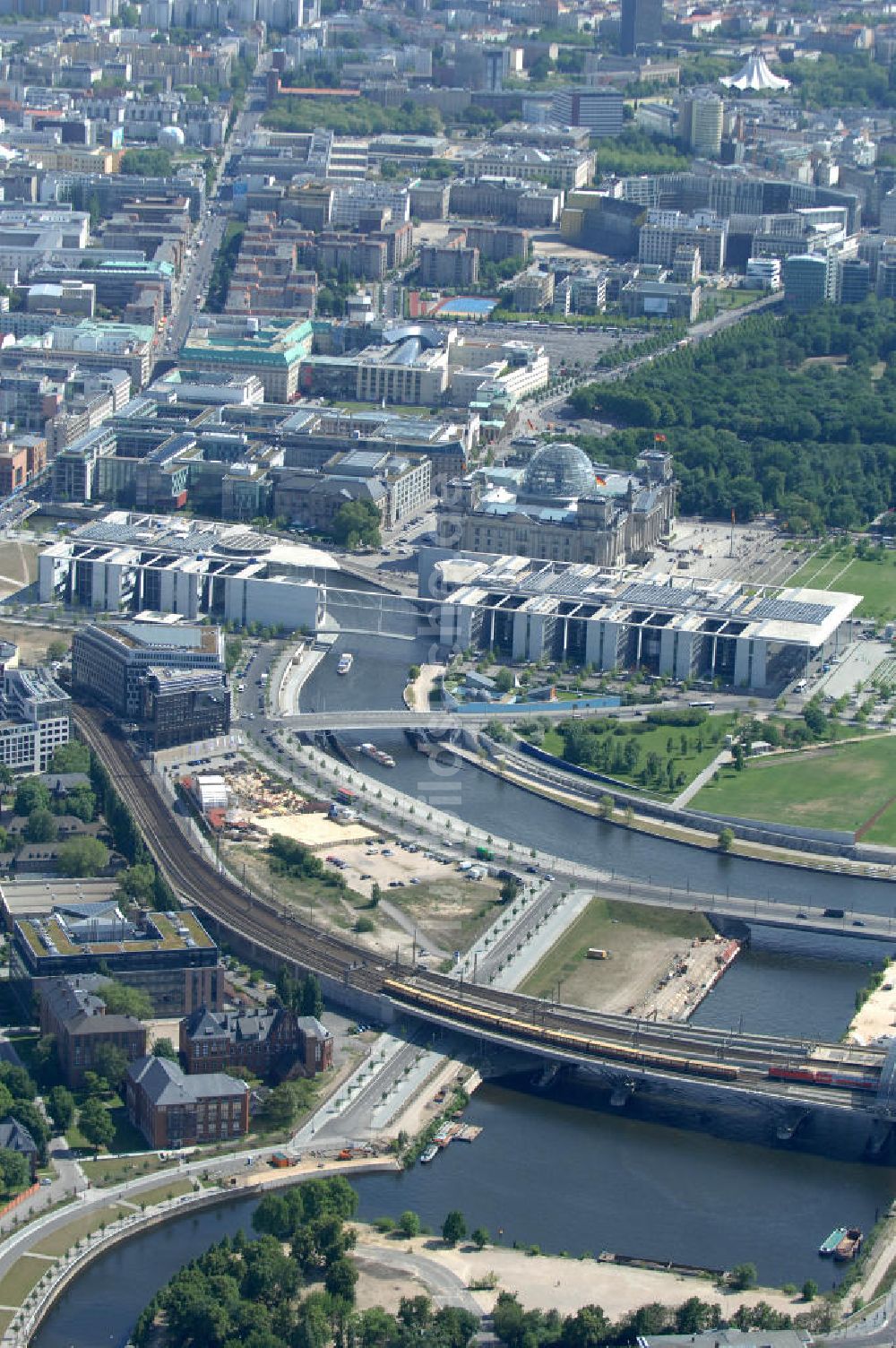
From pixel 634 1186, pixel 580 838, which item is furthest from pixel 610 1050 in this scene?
pixel 580 838

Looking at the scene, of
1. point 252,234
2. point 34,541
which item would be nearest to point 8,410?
point 34,541

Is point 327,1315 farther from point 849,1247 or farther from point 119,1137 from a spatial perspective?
point 849,1247

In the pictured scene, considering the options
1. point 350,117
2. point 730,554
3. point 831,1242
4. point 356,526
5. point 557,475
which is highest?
point 350,117

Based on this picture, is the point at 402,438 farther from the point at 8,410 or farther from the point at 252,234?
the point at 252,234

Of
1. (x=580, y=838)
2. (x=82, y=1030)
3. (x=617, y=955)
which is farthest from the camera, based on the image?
(x=580, y=838)

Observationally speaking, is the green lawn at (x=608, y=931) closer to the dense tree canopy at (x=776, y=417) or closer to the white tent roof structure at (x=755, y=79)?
the dense tree canopy at (x=776, y=417)

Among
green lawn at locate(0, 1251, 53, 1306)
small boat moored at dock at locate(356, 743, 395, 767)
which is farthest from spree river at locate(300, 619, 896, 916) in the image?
green lawn at locate(0, 1251, 53, 1306)

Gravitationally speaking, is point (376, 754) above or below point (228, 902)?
below

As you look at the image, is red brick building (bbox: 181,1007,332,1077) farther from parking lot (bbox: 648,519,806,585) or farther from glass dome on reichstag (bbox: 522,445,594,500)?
glass dome on reichstag (bbox: 522,445,594,500)
